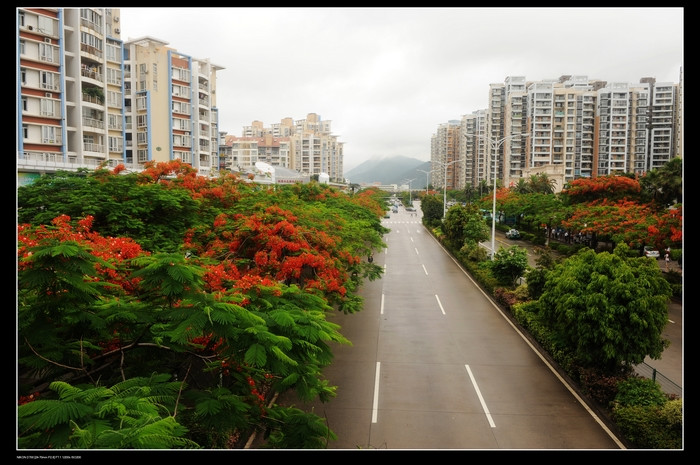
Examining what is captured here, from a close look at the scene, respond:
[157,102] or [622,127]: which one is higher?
[622,127]

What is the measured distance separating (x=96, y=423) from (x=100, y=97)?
33.7m

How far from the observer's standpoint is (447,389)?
475 inches

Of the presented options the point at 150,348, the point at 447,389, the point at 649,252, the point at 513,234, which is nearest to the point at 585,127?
the point at 513,234

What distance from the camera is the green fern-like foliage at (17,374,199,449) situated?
3.31 m

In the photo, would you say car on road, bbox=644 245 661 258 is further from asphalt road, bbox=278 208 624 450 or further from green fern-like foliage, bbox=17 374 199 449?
green fern-like foliage, bbox=17 374 199 449

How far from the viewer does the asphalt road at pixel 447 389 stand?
966cm

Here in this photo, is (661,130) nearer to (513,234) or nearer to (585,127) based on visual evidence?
(585,127)

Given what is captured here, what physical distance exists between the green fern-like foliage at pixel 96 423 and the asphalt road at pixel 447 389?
14.3 ft

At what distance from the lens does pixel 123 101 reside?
36562mm

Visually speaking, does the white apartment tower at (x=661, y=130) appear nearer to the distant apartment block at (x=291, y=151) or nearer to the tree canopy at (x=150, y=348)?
the distant apartment block at (x=291, y=151)
